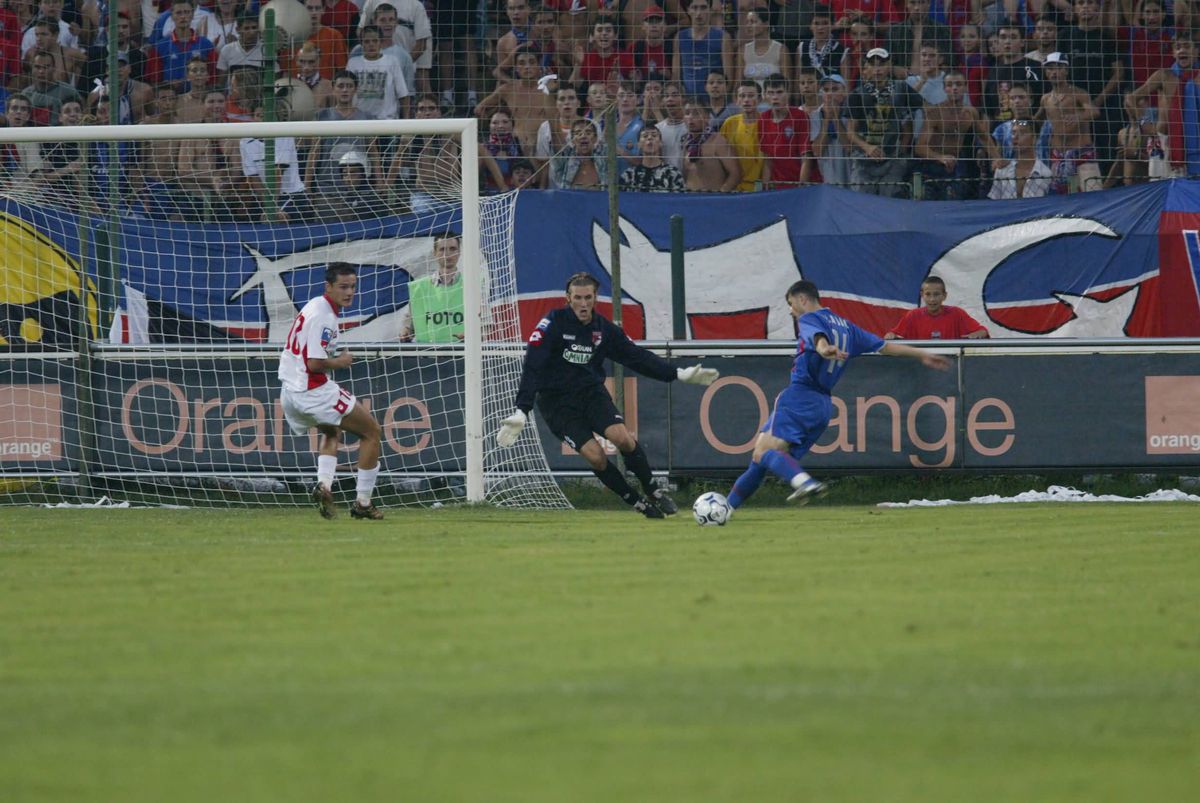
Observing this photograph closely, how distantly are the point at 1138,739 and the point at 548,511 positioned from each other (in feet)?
30.1

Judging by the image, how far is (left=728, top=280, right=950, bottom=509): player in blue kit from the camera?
39.7 feet

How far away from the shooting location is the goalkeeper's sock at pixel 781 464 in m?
12.1

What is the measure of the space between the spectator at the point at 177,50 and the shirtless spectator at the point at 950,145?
7.98m

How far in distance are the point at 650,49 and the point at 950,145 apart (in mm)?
3475

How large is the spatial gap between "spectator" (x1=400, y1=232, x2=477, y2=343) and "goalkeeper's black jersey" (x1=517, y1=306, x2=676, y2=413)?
2153 mm

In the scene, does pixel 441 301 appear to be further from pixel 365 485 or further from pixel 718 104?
pixel 718 104

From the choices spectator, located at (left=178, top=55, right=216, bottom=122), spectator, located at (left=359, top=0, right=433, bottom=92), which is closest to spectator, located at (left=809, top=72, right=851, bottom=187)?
spectator, located at (left=359, top=0, right=433, bottom=92)

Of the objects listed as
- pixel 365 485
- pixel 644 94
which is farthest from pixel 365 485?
pixel 644 94

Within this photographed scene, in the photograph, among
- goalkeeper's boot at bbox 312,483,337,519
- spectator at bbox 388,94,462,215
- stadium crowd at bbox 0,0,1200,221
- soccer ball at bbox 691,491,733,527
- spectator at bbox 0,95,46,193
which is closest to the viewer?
soccer ball at bbox 691,491,733,527

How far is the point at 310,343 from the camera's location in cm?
1248

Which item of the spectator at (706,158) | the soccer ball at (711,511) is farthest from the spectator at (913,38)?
the soccer ball at (711,511)

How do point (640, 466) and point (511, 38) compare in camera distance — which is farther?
point (511, 38)

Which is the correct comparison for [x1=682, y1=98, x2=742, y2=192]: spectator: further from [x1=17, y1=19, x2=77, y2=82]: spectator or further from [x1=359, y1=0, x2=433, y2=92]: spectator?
[x1=17, y1=19, x2=77, y2=82]: spectator

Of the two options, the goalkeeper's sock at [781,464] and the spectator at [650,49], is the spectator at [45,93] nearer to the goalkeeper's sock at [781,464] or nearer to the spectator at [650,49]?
the spectator at [650,49]
